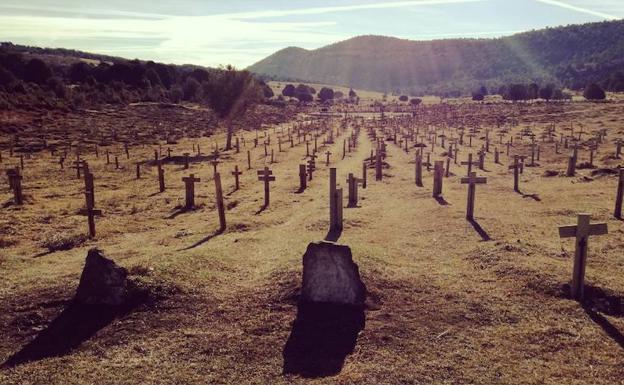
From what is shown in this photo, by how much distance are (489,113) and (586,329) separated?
72.3 m

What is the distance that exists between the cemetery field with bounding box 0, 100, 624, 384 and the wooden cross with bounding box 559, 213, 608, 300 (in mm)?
348

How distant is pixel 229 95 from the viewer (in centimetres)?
4991

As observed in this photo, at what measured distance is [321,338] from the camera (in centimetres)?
948

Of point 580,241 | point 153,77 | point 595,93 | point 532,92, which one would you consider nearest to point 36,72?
point 153,77

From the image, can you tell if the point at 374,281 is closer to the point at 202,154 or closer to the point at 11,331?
the point at 11,331

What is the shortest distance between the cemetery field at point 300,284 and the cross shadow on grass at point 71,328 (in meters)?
0.04

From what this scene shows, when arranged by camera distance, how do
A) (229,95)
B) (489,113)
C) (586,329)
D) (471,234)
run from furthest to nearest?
(489,113) < (229,95) < (471,234) < (586,329)

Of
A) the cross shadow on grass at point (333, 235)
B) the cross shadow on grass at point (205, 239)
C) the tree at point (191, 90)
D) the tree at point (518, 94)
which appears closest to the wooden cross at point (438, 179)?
the cross shadow on grass at point (333, 235)

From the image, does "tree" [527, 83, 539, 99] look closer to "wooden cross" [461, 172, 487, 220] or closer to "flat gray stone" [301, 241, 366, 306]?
"wooden cross" [461, 172, 487, 220]

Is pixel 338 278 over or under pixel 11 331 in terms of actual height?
over

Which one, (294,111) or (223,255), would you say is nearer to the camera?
(223,255)

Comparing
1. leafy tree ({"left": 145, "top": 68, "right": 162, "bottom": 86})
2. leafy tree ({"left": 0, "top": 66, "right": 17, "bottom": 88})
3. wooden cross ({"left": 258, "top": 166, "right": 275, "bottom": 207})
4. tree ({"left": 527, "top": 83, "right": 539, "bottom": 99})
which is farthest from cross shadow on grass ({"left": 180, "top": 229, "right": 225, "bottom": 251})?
tree ({"left": 527, "top": 83, "right": 539, "bottom": 99})

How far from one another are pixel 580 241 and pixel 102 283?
406 inches

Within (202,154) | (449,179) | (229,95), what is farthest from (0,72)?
(449,179)
